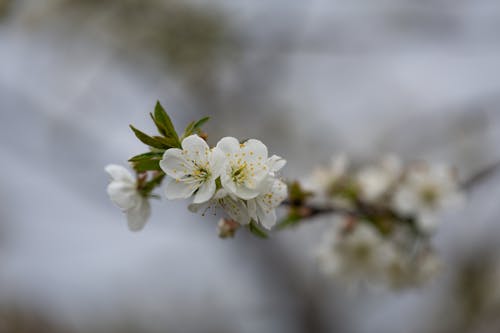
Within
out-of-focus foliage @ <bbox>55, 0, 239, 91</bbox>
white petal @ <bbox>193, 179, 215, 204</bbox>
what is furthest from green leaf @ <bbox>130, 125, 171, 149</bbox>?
out-of-focus foliage @ <bbox>55, 0, 239, 91</bbox>

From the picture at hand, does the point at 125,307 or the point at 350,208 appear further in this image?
the point at 125,307

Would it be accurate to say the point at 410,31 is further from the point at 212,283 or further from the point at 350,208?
the point at 212,283

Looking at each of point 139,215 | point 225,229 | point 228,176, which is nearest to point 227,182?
point 228,176

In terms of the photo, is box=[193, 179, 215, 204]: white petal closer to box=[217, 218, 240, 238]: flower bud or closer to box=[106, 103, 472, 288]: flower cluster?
box=[217, 218, 240, 238]: flower bud

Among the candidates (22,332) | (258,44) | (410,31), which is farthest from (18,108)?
(410,31)

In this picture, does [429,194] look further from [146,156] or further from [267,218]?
[146,156]

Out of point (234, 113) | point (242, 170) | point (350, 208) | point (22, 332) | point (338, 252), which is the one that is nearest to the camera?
point (242, 170)

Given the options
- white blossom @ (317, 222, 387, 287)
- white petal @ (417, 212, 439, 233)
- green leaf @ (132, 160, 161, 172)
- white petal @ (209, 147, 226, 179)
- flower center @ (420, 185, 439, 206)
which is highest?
flower center @ (420, 185, 439, 206)
